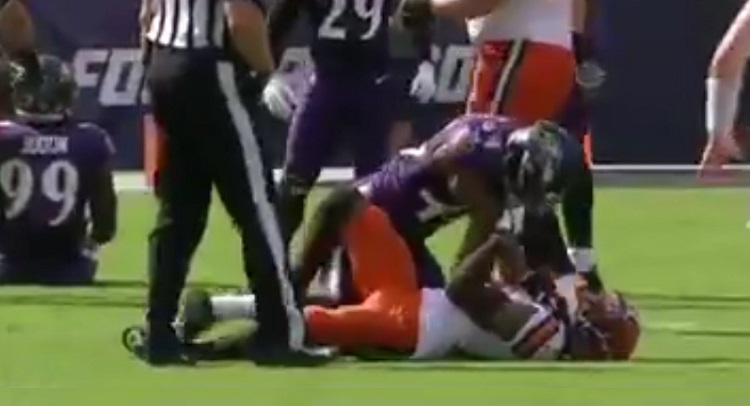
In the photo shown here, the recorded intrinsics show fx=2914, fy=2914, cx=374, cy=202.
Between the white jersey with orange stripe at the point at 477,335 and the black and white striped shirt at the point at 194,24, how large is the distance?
1.10 m

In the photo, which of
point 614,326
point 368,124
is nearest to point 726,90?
point 614,326

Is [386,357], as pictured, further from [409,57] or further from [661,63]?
[661,63]

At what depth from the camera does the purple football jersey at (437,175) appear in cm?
933

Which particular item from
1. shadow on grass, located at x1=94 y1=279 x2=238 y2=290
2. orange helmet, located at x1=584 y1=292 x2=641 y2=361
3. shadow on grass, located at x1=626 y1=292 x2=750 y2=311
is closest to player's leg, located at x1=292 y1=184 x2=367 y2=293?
orange helmet, located at x1=584 y1=292 x2=641 y2=361

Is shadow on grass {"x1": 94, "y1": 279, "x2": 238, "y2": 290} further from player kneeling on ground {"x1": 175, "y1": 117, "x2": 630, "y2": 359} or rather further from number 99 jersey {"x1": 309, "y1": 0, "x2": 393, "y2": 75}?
player kneeling on ground {"x1": 175, "y1": 117, "x2": 630, "y2": 359}

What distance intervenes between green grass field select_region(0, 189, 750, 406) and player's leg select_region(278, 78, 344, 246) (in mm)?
751

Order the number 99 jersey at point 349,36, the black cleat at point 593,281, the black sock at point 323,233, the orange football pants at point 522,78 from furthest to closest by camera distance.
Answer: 1. the number 99 jersey at point 349,36
2. the orange football pants at point 522,78
3. the black cleat at point 593,281
4. the black sock at point 323,233

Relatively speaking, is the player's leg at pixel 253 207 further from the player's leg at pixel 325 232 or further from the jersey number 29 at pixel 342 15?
the jersey number 29 at pixel 342 15

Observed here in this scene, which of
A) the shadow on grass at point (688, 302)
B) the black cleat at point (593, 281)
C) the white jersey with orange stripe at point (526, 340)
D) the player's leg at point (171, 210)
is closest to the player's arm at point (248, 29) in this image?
the player's leg at point (171, 210)

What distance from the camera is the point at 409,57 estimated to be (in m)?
18.8

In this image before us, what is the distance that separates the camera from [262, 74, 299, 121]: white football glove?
11812 mm

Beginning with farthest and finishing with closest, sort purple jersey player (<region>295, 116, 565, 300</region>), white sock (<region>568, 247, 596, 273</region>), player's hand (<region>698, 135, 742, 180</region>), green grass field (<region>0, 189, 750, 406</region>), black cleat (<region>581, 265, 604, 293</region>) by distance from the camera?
white sock (<region>568, 247, 596, 273</region>) < black cleat (<region>581, 265, 604, 293</region>) < purple jersey player (<region>295, 116, 565, 300</region>) < green grass field (<region>0, 189, 750, 406</region>) < player's hand (<region>698, 135, 742, 180</region>)

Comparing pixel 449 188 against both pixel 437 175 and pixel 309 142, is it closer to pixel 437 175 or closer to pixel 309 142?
pixel 437 175

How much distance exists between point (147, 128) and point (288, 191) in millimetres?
9187
